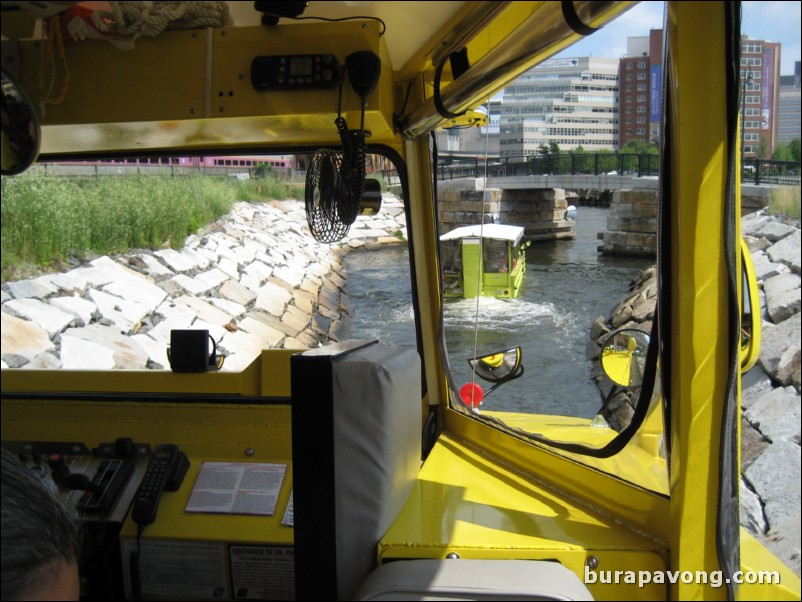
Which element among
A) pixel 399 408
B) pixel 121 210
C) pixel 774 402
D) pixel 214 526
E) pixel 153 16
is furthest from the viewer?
pixel 121 210

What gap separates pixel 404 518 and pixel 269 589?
77cm

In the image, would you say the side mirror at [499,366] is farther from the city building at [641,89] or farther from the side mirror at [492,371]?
the city building at [641,89]

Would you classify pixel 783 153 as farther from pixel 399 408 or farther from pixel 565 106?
pixel 399 408

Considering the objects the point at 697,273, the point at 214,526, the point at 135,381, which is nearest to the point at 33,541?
the point at 697,273

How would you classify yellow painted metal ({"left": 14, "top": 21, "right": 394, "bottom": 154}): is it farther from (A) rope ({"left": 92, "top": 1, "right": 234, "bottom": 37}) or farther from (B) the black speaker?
(B) the black speaker

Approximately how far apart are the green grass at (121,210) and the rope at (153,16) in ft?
2.59

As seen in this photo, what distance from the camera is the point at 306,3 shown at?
6.22 ft

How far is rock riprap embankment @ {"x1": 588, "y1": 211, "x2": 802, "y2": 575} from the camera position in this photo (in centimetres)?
141

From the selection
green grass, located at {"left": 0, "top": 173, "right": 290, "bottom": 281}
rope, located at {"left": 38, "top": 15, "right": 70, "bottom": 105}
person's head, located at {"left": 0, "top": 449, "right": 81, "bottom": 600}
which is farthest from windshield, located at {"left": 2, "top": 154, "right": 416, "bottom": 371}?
person's head, located at {"left": 0, "top": 449, "right": 81, "bottom": 600}

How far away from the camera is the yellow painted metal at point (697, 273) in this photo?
4.23ft

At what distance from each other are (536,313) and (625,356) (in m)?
0.44

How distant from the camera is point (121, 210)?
2707mm

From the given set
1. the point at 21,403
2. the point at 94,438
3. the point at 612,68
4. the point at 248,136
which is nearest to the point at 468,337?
the point at 248,136

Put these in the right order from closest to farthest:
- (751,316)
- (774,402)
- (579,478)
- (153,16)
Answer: (751,316) → (774,402) → (153,16) → (579,478)
